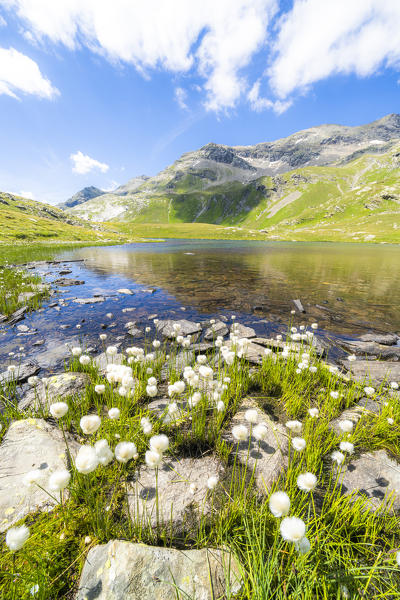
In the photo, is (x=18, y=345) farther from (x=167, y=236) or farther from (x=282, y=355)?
(x=167, y=236)

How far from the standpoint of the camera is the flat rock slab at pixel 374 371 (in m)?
6.58

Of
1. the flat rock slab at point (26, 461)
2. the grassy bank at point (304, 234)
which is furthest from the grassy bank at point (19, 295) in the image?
the grassy bank at point (304, 234)

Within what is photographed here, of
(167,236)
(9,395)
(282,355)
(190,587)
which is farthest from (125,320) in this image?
(167,236)

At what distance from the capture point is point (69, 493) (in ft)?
10.1

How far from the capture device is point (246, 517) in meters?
2.67

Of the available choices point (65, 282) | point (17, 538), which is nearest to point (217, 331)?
point (17, 538)

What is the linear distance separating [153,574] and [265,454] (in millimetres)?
2315

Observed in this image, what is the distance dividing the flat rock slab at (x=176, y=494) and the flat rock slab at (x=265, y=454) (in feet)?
1.68

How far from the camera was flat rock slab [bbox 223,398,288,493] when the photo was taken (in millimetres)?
3441

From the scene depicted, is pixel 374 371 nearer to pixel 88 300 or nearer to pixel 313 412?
pixel 313 412

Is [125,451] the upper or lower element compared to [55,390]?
upper

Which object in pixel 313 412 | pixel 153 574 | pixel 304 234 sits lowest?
pixel 153 574

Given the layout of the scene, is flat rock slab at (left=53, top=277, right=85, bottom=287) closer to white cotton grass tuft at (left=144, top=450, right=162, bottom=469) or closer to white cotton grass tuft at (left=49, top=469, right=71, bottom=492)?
white cotton grass tuft at (left=49, top=469, right=71, bottom=492)

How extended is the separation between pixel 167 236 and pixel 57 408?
17676cm
